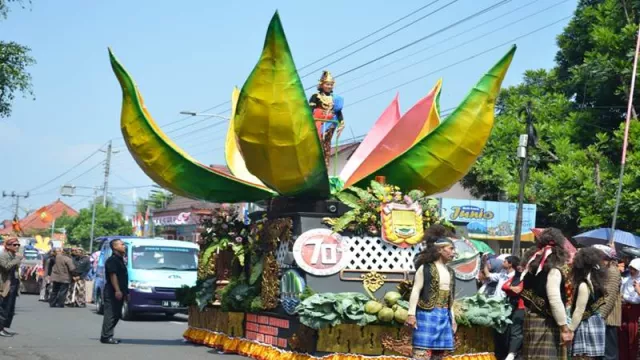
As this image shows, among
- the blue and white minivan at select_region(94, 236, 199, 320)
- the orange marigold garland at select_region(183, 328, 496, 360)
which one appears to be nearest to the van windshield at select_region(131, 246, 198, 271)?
the blue and white minivan at select_region(94, 236, 199, 320)

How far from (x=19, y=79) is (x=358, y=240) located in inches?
587

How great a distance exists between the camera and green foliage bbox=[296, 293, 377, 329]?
34.7ft

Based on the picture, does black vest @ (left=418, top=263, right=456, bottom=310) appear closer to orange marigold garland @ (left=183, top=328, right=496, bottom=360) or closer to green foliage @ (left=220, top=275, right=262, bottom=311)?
orange marigold garland @ (left=183, top=328, right=496, bottom=360)

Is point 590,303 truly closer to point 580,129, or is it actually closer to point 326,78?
point 326,78

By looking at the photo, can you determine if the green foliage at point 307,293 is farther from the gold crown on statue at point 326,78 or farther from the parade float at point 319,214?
the gold crown on statue at point 326,78

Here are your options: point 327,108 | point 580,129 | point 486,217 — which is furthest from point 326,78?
point 486,217

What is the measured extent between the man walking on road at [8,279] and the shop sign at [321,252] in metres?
5.86

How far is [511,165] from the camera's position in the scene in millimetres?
33969

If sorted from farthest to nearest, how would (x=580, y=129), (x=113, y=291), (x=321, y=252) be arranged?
(x=580, y=129) < (x=113, y=291) < (x=321, y=252)

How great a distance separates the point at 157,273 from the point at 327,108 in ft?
32.6

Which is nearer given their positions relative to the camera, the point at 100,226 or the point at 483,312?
the point at 483,312

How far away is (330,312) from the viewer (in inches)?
419

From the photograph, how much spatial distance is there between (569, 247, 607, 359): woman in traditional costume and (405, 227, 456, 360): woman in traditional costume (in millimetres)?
1248

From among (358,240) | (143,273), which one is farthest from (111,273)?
(143,273)
